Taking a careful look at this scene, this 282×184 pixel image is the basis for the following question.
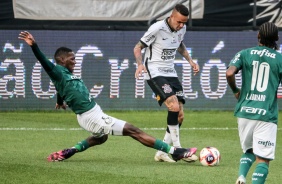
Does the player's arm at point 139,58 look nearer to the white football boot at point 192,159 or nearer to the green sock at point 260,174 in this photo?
the white football boot at point 192,159

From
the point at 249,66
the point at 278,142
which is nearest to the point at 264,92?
the point at 249,66

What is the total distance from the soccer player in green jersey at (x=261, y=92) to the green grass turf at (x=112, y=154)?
1.39m

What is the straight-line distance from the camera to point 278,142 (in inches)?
605

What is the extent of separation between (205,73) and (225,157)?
685cm

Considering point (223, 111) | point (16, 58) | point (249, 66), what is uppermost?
point (249, 66)

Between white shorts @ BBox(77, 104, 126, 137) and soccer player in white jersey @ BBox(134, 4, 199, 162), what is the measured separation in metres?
1.05

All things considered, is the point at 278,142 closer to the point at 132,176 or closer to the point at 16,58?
the point at 132,176

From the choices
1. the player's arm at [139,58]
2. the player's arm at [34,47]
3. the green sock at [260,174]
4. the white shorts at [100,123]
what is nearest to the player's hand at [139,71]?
the player's arm at [139,58]

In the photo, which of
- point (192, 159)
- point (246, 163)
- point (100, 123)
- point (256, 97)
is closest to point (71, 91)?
point (100, 123)

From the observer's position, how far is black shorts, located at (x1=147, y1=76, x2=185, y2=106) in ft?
42.7

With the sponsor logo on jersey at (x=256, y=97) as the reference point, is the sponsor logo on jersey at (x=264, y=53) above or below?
above

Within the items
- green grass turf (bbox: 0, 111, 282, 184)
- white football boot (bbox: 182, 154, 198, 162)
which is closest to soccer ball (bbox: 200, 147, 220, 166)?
green grass turf (bbox: 0, 111, 282, 184)

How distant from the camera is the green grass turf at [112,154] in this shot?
11141mm

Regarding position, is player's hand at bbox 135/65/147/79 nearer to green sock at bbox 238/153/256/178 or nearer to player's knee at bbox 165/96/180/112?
player's knee at bbox 165/96/180/112
